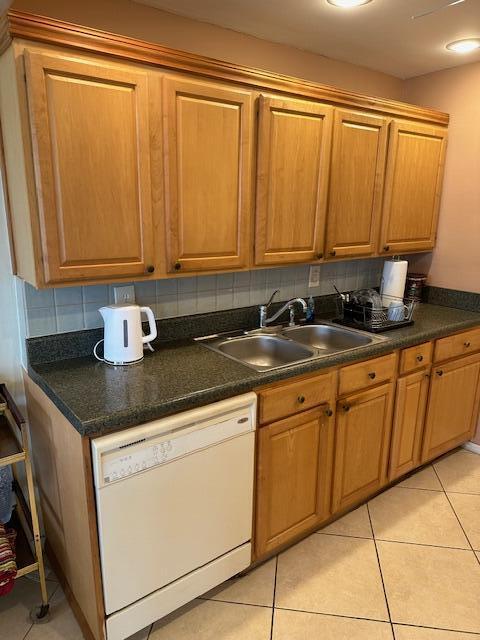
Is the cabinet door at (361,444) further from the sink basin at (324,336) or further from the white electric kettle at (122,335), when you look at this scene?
the white electric kettle at (122,335)

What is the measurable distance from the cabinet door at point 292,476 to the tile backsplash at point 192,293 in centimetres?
74

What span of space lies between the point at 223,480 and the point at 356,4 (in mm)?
1967

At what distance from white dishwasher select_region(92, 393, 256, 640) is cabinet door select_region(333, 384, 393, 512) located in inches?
21.6

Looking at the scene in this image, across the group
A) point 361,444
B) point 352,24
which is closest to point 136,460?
point 361,444

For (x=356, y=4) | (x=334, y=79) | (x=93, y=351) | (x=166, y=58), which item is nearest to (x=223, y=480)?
(x=93, y=351)

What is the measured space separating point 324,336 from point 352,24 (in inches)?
59.4

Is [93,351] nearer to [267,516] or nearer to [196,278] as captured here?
[196,278]

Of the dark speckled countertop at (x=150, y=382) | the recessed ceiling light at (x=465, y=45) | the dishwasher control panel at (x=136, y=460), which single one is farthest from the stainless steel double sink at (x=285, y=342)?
the recessed ceiling light at (x=465, y=45)

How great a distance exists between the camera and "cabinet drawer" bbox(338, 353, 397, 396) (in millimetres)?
2008

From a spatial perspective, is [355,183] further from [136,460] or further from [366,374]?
[136,460]

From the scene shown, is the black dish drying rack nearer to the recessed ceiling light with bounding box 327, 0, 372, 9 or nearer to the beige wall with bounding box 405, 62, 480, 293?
the beige wall with bounding box 405, 62, 480, 293

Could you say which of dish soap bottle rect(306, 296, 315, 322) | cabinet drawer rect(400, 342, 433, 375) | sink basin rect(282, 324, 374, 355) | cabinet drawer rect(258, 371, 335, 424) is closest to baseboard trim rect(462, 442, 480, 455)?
cabinet drawer rect(400, 342, 433, 375)

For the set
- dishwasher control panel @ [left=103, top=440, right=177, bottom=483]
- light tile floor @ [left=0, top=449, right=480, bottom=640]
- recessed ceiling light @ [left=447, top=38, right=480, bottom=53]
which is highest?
recessed ceiling light @ [left=447, top=38, right=480, bottom=53]

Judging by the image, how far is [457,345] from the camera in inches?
99.6
